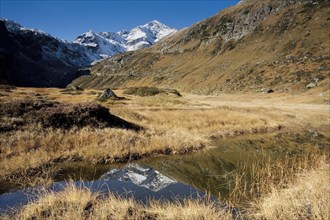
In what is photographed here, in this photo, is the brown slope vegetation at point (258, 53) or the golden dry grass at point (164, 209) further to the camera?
the brown slope vegetation at point (258, 53)

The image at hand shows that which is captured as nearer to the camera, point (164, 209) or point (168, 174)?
point (164, 209)

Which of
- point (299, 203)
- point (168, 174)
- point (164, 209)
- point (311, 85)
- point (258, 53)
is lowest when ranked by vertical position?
point (168, 174)

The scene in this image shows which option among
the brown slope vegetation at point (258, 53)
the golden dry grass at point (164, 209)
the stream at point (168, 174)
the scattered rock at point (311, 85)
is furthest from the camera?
the brown slope vegetation at point (258, 53)

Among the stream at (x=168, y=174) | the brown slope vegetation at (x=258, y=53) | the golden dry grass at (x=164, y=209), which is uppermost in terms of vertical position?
the brown slope vegetation at (x=258, y=53)

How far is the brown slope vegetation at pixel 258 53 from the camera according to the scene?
8688cm

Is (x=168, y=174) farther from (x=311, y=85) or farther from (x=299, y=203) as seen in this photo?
Result: (x=311, y=85)

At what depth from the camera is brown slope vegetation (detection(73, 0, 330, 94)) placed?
86875 millimetres

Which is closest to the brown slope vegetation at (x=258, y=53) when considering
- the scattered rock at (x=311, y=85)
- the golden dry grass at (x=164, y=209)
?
the scattered rock at (x=311, y=85)

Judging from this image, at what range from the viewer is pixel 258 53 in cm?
11969

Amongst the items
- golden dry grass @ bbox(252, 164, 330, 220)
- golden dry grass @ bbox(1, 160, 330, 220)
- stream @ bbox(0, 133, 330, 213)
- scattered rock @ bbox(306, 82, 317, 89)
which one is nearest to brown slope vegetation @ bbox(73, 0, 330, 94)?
scattered rock @ bbox(306, 82, 317, 89)

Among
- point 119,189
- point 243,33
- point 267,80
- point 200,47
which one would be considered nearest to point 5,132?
point 119,189

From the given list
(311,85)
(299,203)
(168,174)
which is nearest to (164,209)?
(299,203)

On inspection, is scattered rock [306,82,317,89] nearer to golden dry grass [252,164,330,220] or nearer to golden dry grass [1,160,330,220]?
golden dry grass [252,164,330,220]

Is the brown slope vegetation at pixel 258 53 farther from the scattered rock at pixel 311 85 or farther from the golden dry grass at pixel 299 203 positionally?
the golden dry grass at pixel 299 203
